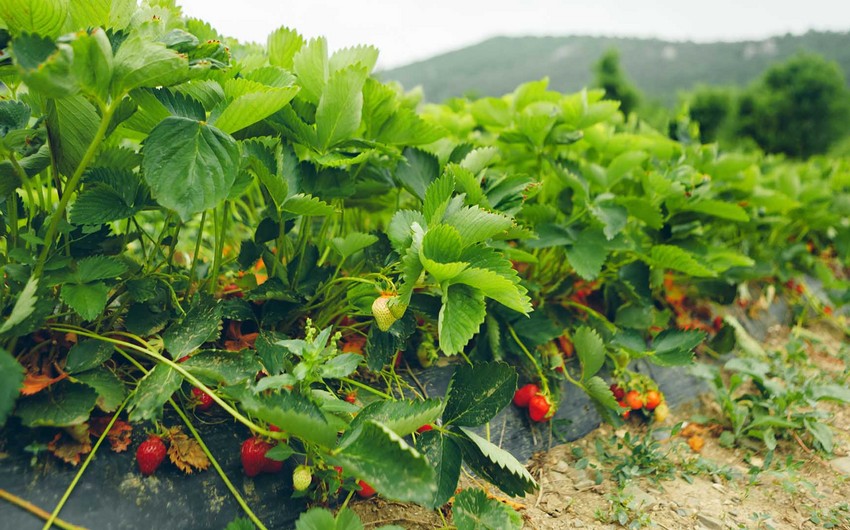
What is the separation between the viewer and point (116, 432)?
877 mm

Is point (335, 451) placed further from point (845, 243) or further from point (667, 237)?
point (845, 243)

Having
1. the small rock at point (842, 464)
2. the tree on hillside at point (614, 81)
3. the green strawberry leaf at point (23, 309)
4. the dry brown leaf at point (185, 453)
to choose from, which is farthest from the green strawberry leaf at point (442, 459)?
the tree on hillside at point (614, 81)

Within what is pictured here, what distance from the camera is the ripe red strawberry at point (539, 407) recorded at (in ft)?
4.12

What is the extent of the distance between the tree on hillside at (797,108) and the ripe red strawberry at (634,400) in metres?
16.9

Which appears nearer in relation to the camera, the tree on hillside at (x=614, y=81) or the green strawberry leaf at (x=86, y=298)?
the green strawberry leaf at (x=86, y=298)

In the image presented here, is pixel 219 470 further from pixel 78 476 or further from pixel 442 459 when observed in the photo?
pixel 442 459

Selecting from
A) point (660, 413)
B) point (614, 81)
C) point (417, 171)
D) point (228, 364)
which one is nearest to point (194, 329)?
point (228, 364)

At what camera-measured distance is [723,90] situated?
1730cm

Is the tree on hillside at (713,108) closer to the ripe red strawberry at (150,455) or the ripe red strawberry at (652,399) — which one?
the ripe red strawberry at (652,399)

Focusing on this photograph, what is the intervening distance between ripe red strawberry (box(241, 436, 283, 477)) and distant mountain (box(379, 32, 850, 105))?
28498 millimetres

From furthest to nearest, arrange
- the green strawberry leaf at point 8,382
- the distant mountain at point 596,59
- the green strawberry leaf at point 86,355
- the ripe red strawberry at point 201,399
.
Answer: the distant mountain at point 596,59
the ripe red strawberry at point 201,399
the green strawberry leaf at point 86,355
the green strawberry leaf at point 8,382

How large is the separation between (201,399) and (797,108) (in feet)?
65.3

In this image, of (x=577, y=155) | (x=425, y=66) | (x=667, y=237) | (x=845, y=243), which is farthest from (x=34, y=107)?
(x=425, y=66)

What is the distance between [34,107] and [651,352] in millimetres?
1309
